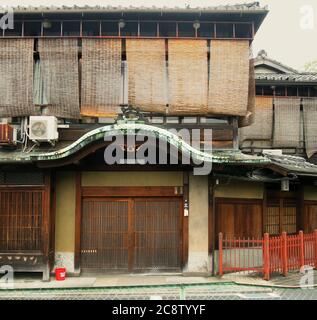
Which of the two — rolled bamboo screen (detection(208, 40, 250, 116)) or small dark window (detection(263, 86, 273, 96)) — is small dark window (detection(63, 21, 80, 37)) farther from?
small dark window (detection(263, 86, 273, 96))

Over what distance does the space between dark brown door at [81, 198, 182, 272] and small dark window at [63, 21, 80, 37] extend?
6.38 m

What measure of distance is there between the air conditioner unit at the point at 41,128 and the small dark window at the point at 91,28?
3.79m

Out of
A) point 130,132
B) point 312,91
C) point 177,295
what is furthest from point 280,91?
point 177,295

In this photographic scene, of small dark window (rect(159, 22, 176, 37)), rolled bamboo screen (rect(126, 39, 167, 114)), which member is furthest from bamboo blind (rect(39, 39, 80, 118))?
small dark window (rect(159, 22, 176, 37))

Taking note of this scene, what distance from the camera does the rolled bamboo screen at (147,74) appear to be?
1480 centimetres

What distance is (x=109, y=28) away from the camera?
15453 millimetres

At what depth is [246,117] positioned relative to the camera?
51.0ft

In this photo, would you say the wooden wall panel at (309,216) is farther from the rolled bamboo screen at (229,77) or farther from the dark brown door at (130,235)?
the dark brown door at (130,235)

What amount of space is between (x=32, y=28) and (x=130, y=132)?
6.39 metres

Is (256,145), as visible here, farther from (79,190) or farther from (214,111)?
(79,190)

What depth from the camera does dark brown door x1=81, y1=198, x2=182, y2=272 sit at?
47.1 ft

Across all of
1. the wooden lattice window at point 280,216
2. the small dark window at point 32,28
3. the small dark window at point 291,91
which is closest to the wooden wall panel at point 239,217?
the wooden lattice window at point 280,216
